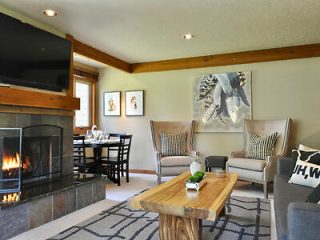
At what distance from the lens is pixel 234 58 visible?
4.73 meters

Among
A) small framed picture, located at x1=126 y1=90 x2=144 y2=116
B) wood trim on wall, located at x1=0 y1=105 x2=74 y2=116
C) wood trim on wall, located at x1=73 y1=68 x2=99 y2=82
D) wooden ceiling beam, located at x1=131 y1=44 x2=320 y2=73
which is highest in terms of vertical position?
wooden ceiling beam, located at x1=131 y1=44 x2=320 y2=73

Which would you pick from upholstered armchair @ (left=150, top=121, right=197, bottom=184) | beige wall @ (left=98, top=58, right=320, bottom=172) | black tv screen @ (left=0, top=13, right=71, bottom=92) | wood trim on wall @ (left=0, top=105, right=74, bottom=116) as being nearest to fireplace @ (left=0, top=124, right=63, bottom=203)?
wood trim on wall @ (left=0, top=105, right=74, bottom=116)

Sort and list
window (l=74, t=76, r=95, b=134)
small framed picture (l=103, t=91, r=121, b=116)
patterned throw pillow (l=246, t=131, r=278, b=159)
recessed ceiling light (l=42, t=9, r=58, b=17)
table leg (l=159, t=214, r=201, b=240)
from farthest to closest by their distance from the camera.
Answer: small framed picture (l=103, t=91, r=121, b=116) → window (l=74, t=76, r=95, b=134) → patterned throw pillow (l=246, t=131, r=278, b=159) → recessed ceiling light (l=42, t=9, r=58, b=17) → table leg (l=159, t=214, r=201, b=240)

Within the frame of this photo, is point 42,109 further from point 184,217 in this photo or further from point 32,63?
point 184,217

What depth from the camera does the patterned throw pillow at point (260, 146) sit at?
405cm

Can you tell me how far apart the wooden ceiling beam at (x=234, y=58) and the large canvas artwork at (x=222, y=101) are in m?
0.24

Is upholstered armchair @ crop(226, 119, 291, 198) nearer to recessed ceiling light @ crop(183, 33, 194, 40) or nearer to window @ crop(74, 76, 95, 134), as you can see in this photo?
recessed ceiling light @ crop(183, 33, 194, 40)

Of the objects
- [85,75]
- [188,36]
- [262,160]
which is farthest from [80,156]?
[262,160]

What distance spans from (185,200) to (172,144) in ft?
9.05

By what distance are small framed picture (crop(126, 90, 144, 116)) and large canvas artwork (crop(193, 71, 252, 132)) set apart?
1136mm

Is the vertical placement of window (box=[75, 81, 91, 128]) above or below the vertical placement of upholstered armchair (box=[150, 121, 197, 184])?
above

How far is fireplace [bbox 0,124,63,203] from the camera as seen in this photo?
2750 mm

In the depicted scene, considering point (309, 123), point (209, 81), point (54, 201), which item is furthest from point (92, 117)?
point (309, 123)

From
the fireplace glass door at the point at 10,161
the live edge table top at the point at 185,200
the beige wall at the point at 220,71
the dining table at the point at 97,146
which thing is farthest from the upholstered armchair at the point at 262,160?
the fireplace glass door at the point at 10,161
